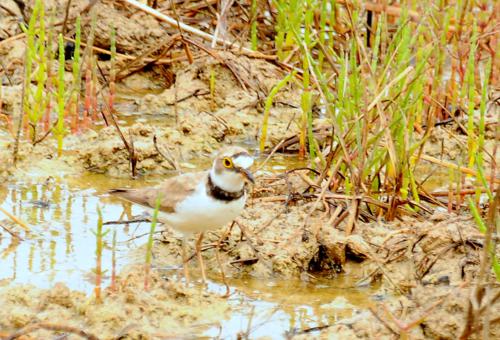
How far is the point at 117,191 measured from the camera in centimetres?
640

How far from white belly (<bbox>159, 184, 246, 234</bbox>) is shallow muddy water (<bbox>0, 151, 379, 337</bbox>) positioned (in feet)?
1.27

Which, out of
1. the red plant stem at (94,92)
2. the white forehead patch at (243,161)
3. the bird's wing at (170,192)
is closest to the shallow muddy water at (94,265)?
the bird's wing at (170,192)

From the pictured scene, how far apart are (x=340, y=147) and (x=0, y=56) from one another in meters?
3.99

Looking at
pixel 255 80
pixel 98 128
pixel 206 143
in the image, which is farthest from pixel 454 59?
pixel 98 128

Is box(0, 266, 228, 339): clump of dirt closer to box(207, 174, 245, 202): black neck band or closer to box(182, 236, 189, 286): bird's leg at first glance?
box(182, 236, 189, 286): bird's leg

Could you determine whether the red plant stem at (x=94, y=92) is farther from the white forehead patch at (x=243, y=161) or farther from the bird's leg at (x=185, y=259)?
the white forehead patch at (x=243, y=161)

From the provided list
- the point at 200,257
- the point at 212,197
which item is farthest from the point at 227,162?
the point at 200,257

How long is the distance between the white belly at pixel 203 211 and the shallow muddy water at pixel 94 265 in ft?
1.27

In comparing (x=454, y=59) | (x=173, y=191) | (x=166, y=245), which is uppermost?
(x=454, y=59)

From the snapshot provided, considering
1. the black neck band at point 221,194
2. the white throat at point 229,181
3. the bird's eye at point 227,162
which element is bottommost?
the black neck band at point 221,194

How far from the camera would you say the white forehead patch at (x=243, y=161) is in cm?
563

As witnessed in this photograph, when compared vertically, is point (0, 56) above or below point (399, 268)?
above

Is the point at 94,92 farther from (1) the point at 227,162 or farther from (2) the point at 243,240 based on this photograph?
(1) the point at 227,162

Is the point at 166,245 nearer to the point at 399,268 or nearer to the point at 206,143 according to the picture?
the point at 399,268
